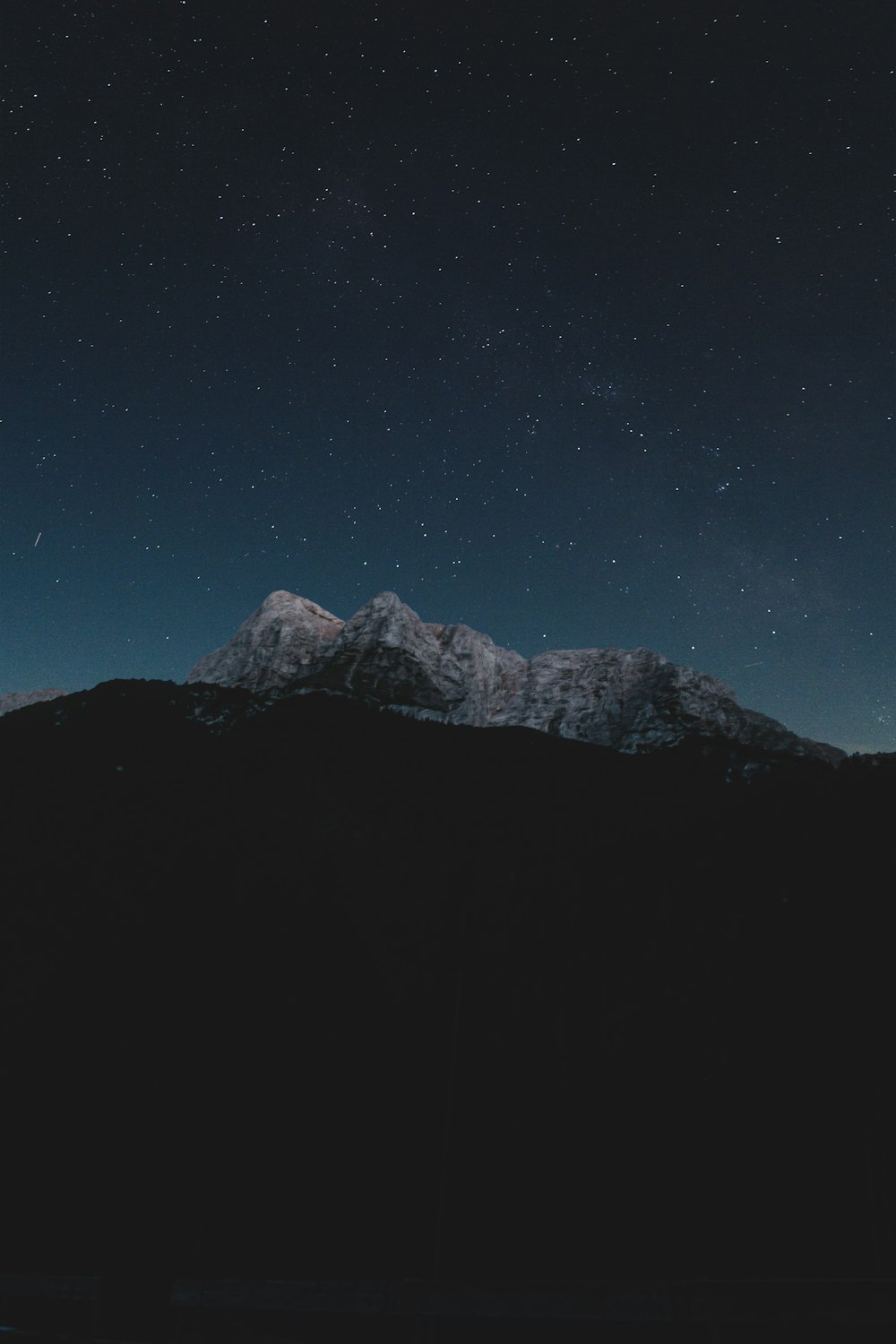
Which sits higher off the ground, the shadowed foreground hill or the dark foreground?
the dark foreground

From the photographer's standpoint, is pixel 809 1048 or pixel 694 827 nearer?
pixel 809 1048

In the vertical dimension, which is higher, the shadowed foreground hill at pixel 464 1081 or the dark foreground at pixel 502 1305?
the dark foreground at pixel 502 1305

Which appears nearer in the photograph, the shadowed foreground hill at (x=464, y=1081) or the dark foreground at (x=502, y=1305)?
the dark foreground at (x=502, y=1305)

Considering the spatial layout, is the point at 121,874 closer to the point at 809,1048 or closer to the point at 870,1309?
the point at 809,1048

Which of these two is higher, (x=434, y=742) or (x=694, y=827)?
(x=434, y=742)

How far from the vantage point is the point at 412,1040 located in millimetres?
36438

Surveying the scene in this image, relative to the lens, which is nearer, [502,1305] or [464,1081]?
[502,1305]

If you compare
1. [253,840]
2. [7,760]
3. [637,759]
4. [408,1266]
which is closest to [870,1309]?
[408,1266]

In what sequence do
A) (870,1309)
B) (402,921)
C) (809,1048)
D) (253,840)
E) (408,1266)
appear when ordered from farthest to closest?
(253,840) → (402,921) → (809,1048) → (408,1266) → (870,1309)

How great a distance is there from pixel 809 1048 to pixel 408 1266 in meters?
18.3

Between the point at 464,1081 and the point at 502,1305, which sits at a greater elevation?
the point at 502,1305

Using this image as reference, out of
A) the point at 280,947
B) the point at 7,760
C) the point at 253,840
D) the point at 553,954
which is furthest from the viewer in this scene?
the point at 7,760

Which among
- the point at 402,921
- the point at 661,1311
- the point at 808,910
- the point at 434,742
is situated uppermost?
the point at 434,742

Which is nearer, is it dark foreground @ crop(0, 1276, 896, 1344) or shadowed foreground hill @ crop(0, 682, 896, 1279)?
dark foreground @ crop(0, 1276, 896, 1344)
